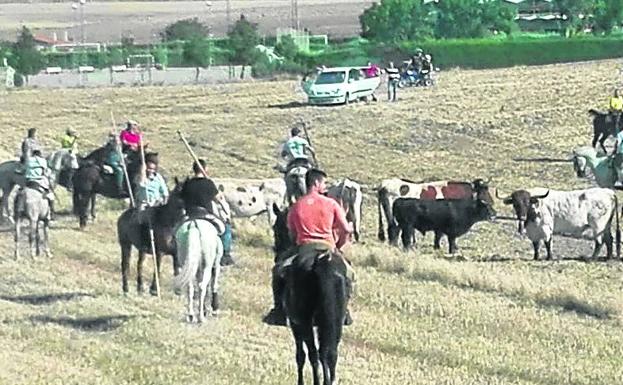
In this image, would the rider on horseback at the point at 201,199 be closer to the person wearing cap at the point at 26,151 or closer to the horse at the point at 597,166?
the person wearing cap at the point at 26,151

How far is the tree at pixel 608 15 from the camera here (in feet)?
319

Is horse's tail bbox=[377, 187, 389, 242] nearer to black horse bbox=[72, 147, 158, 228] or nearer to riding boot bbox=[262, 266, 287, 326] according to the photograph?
black horse bbox=[72, 147, 158, 228]

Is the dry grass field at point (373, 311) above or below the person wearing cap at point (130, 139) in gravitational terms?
below

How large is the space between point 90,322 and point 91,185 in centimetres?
1155

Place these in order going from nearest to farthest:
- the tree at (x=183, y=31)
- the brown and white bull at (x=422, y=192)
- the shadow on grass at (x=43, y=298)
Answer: the shadow on grass at (x=43, y=298) < the brown and white bull at (x=422, y=192) < the tree at (x=183, y=31)

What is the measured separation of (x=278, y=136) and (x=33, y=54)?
42.9 m

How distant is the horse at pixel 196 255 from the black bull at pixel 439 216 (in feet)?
25.7

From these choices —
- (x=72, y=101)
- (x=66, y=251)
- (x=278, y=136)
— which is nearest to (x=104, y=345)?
(x=66, y=251)

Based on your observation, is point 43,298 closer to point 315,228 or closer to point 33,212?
point 33,212

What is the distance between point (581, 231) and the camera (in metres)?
25.2

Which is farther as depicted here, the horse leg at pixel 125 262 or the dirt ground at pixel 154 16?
the dirt ground at pixel 154 16

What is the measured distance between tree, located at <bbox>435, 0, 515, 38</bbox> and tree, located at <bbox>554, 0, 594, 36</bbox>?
4.19 metres

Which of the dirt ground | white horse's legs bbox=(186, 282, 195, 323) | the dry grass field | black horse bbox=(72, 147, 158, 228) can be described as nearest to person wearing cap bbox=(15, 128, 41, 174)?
black horse bbox=(72, 147, 158, 228)

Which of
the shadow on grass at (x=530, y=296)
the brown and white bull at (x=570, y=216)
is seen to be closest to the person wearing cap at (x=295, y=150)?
the brown and white bull at (x=570, y=216)
